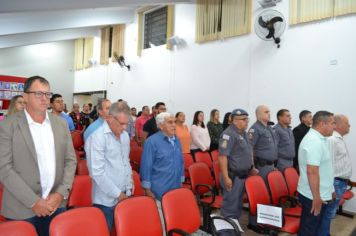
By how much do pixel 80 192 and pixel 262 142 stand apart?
2409mm

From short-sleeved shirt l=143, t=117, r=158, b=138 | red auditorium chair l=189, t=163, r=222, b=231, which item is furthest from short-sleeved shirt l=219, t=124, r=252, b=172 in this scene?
short-sleeved shirt l=143, t=117, r=158, b=138

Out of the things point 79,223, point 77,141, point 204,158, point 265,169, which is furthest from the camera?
point 77,141

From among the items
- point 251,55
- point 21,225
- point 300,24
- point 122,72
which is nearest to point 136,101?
point 122,72

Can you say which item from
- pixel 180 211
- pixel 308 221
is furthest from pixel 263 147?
pixel 180 211

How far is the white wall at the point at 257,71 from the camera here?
16.1ft

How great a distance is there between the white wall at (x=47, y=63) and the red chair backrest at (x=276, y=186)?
39.8ft

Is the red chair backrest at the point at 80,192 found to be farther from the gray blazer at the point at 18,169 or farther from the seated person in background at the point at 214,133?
the seated person in background at the point at 214,133

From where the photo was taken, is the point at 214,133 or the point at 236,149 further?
the point at 214,133

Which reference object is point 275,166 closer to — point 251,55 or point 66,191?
point 251,55

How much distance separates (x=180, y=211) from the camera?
2.36 metres

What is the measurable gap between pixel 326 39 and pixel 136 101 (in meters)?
6.37

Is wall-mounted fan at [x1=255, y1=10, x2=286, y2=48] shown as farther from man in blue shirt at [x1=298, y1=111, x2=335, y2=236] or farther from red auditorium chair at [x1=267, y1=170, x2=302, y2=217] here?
man in blue shirt at [x1=298, y1=111, x2=335, y2=236]

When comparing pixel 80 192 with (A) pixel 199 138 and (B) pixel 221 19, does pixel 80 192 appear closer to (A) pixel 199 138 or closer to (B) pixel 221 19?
(A) pixel 199 138

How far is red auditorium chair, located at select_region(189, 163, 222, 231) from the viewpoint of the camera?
3416 mm
